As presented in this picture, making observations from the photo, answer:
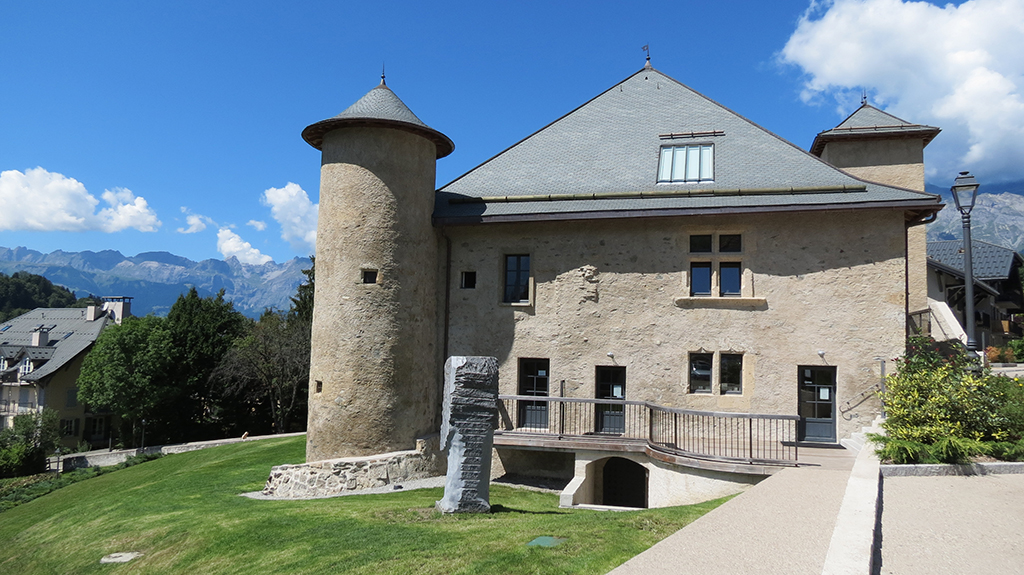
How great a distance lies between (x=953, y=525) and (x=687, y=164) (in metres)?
13.0

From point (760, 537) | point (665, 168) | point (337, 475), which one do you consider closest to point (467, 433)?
point (760, 537)

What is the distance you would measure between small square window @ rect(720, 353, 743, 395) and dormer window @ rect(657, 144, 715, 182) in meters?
5.17

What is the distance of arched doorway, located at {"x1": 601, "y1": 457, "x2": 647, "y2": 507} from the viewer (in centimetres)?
1825

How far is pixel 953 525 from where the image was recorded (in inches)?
308

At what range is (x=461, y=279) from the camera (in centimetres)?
1952

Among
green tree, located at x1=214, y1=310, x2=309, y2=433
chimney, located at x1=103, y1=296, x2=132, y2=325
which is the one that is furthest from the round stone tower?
chimney, located at x1=103, y1=296, x2=132, y2=325

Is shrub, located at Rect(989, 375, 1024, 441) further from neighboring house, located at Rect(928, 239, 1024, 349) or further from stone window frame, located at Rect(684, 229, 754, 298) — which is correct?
neighboring house, located at Rect(928, 239, 1024, 349)

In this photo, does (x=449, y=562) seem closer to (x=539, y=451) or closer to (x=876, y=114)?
(x=539, y=451)

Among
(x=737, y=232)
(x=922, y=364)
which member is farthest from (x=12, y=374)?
(x=922, y=364)

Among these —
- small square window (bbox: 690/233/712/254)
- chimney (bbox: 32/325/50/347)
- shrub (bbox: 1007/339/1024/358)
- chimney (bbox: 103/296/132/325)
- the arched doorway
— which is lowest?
the arched doorway

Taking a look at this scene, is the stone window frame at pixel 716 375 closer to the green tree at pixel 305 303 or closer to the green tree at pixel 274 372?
the green tree at pixel 274 372

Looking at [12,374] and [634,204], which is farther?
[12,374]

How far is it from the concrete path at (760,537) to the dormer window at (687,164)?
33.7 ft

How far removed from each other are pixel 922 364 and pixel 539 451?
32.5ft
